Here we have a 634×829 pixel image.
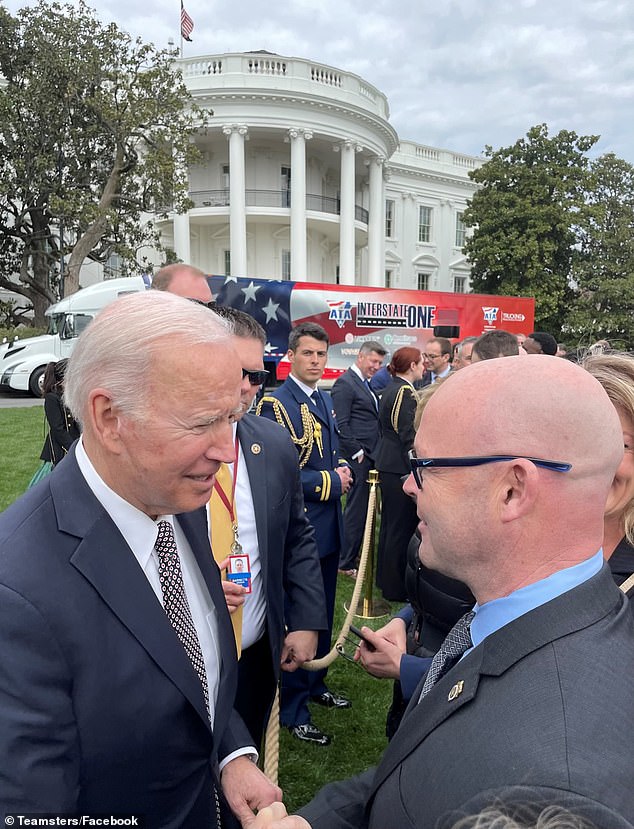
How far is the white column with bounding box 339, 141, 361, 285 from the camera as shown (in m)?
31.8

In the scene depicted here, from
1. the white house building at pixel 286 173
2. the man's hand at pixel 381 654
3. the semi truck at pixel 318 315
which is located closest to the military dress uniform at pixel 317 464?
the man's hand at pixel 381 654

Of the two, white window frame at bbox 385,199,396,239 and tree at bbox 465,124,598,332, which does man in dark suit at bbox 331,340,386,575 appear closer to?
tree at bbox 465,124,598,332

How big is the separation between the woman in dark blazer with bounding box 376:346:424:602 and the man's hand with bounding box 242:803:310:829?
3.95 meters

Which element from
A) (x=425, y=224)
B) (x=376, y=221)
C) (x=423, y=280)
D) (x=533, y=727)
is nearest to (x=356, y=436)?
(x=533, y=727)

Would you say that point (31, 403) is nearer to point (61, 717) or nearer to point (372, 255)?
point (61, 717)

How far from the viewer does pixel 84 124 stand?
73.2 ft

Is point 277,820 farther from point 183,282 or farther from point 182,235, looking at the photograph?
point 182,235

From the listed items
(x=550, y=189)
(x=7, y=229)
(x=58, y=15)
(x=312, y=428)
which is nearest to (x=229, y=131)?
(x=58, y=15)

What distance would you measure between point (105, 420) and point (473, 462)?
838 mm

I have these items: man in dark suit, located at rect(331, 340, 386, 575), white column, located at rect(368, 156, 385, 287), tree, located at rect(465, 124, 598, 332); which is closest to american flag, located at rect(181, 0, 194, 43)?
white column, located at rect(368, 156, 385, 287)

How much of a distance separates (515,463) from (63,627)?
39.0 inches

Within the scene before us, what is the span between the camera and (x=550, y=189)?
102ft

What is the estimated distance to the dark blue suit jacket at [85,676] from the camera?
1152 millimetres

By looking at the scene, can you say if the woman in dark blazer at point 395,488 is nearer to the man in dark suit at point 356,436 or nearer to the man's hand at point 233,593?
the man in dark suit at point 356,436
